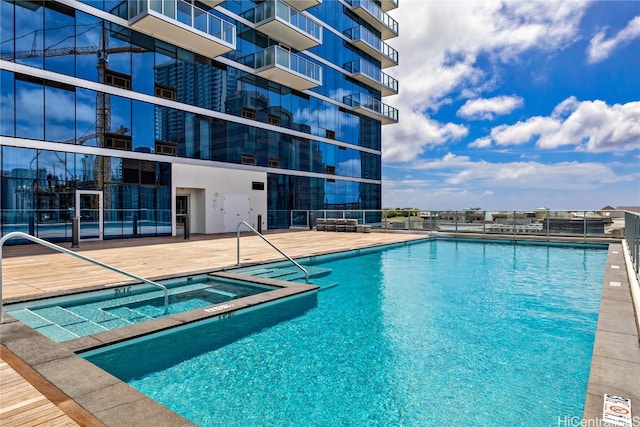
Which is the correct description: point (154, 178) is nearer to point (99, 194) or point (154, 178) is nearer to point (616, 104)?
point (99, 194)

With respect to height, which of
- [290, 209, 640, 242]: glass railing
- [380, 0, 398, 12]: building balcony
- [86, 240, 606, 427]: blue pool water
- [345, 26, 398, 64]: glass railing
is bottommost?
[86, 240, 606, 427]: blue pool water

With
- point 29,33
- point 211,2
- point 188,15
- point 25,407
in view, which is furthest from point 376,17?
point 25,407

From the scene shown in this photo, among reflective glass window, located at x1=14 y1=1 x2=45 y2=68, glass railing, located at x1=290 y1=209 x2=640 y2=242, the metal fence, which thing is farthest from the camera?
glass railing, located at x1=290 y1=209 x2=640 y2=242

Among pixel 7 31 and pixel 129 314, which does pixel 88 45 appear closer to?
pixel 7 31

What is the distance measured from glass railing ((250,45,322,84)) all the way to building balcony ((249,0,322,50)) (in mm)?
1015

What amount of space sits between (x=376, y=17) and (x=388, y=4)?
235 centimetres

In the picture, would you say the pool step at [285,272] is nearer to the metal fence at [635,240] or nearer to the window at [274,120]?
the metal fence at [635,240]

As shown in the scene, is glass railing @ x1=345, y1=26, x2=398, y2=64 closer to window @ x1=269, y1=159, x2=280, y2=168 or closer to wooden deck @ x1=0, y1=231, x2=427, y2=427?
window @ x1=269, y1=159, x2=280, y2=168

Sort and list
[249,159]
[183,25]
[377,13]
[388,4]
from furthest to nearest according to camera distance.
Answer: [388,4], [377,13], [249,159], [183,25]

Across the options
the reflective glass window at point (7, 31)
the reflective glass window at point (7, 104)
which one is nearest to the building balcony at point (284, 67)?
the reflective glass window at point (7, 31)

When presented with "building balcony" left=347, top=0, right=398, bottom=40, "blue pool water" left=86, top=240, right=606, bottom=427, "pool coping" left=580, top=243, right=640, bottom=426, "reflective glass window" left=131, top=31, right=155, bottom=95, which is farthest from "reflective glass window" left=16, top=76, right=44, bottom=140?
"building balcony" left=347, top=0, right=398, bottom=40

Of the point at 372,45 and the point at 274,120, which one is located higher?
the point at 372,45

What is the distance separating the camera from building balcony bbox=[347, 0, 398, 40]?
24.9 m

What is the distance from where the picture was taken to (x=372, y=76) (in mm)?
26312
